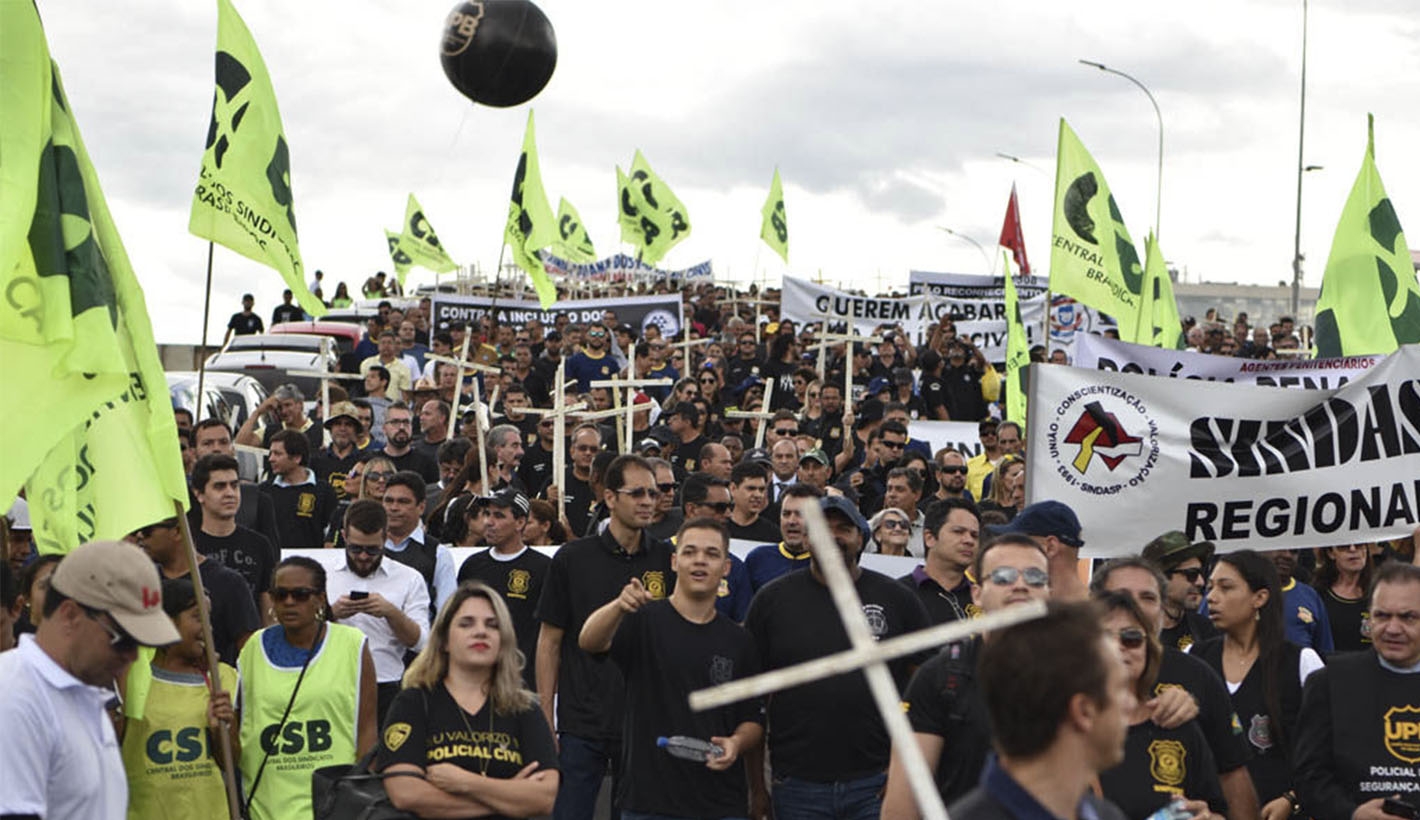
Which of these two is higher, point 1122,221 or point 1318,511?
point 1122,221

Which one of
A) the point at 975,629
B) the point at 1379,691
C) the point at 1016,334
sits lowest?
the point at 1379,691

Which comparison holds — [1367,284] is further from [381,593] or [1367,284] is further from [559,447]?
[381,593]

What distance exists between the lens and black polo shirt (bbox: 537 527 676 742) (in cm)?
842

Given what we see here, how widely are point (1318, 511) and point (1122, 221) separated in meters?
6.65

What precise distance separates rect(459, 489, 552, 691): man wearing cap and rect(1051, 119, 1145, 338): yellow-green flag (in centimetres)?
662

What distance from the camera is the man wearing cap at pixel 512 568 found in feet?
31.2

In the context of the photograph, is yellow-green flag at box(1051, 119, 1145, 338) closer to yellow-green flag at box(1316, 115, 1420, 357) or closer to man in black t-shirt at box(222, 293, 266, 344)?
yellow-green flag at box(1316, 115, 1420, 357)

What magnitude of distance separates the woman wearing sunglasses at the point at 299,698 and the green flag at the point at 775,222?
92.6ft

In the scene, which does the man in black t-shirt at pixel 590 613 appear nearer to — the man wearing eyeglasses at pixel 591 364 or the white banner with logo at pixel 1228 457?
the white banner with logo at pixel 1228 457

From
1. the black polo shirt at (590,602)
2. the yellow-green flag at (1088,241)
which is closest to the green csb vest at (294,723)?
the black polo shirt at (590,602)

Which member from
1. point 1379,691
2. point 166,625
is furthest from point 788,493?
point 166,625

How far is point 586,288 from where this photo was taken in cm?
4372

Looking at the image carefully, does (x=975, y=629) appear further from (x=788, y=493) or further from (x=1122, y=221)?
(x=1122, y=221)

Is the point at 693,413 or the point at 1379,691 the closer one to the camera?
the point at 1379,691
